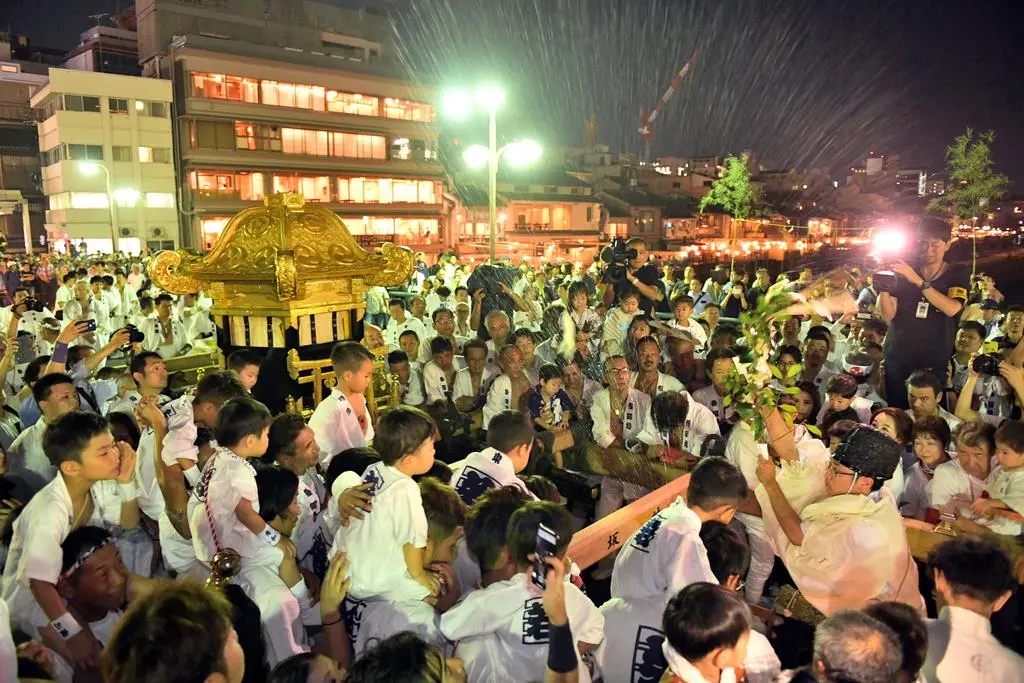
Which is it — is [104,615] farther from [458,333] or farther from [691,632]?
[458,333]

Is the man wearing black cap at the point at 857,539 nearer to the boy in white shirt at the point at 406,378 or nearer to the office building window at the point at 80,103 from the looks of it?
the boy in white shirt at the point at 406,378

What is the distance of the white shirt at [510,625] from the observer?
9.56 ft

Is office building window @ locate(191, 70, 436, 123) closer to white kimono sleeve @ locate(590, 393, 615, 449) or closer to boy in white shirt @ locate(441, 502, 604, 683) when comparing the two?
white kimono sleeve @ locate(590, 393, 615, 449)

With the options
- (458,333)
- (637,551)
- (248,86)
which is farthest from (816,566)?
(248,86)

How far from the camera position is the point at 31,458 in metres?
4.86

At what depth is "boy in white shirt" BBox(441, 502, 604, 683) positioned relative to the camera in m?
Answer: 2.91

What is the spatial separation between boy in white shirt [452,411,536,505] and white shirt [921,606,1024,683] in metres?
2.07

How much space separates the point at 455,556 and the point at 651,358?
11.8 ft

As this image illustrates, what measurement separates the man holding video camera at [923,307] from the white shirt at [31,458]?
288 inches

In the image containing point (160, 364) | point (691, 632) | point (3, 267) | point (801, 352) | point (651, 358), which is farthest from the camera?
point (3, 267)

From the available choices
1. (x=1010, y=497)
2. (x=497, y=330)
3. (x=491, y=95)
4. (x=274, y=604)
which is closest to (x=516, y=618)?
(x=274, y=604)

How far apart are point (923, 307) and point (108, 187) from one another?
3460cm

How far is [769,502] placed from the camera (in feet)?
13.6

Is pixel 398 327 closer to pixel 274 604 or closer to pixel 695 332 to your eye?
pixel 695 332
